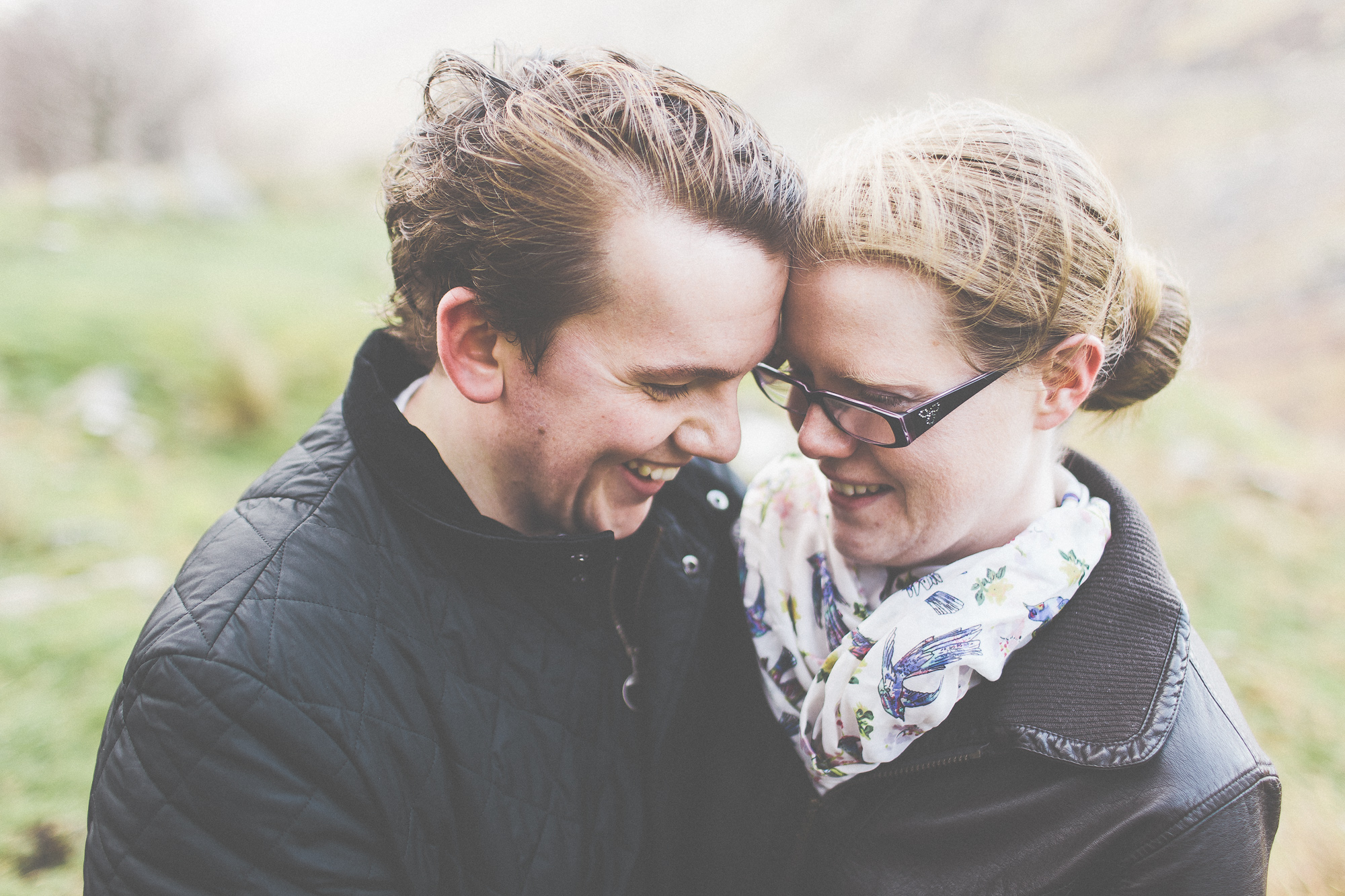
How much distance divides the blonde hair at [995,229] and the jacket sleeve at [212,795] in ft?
4.70

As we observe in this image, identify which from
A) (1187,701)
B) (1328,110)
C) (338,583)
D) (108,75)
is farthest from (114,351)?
(1328,110)

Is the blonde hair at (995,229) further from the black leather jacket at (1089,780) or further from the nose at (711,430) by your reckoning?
the black leather jacket at (1089,780)

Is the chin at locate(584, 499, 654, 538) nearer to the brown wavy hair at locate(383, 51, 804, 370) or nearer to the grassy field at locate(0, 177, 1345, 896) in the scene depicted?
the brown wavy hair at locate(383, 51, 804, 370)

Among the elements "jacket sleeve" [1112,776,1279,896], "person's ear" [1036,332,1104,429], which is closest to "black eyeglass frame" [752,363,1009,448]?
"person's ear" [1036,332,1104,429]

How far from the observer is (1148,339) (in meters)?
1.86

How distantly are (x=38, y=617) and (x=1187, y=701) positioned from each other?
441cm

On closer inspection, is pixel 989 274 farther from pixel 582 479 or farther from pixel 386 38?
pixel 386 38

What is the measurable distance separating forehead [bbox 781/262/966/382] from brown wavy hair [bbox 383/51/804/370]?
0.62 ft

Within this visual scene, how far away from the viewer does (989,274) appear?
1569 millimetres

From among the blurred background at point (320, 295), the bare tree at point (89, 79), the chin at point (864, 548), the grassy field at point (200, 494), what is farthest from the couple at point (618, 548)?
the bare tree at point (89, 79)

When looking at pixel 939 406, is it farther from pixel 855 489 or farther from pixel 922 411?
pixel 855 489

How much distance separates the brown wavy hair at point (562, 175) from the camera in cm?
159

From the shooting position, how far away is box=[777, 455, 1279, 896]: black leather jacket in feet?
4.63

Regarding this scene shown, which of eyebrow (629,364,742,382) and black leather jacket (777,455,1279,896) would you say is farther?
eyebrow (629,364,742,382)
